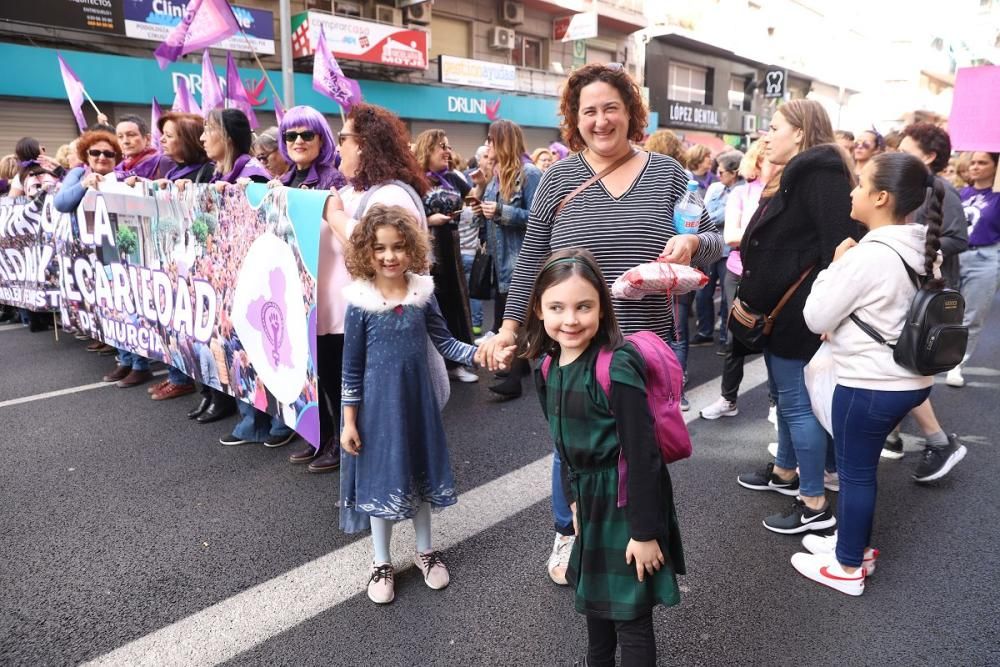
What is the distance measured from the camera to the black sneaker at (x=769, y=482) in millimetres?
3414

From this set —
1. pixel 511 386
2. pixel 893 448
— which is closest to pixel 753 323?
pixel 893 448

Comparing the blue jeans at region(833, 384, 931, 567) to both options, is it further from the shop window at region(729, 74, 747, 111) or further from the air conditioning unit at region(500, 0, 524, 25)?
the shop window at region(729, 74, 747, 111)

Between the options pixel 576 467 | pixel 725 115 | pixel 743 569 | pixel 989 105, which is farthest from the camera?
pixel 725 115

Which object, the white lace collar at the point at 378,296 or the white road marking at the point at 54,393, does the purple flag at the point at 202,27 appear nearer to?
the white road marking at the point at 54,393

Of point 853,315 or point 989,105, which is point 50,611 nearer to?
point 853,315

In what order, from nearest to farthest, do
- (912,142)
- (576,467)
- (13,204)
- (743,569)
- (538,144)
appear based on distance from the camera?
(576,467), (743,569), (912,142), (13,204), (538,144)

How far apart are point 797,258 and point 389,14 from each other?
1806cm

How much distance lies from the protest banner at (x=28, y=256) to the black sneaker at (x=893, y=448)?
6429mm

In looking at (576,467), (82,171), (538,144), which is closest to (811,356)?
(576,467)

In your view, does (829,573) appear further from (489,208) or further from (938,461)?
(489,208)

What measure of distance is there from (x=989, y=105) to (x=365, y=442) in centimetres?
380

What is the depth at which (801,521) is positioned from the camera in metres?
3.03

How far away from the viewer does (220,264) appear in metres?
4.00

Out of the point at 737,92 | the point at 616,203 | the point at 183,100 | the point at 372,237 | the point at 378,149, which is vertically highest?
the point at 737,92
